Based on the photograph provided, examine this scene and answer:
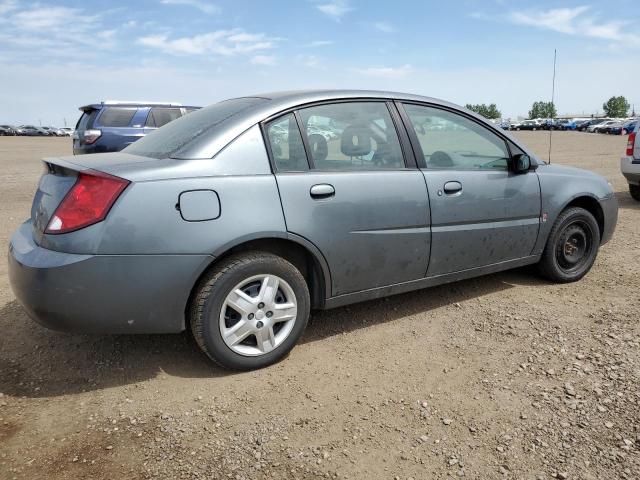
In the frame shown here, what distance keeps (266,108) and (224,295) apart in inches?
45.5

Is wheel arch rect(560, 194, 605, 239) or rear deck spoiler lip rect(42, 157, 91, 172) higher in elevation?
rear deck spoiler lip rect(42, 157, 91, 172)

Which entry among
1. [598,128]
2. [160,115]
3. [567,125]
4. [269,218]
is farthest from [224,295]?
[567,125]

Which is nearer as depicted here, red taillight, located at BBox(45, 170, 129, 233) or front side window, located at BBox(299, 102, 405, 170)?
red taillight, located at BBox(45, 170, 129, 233)

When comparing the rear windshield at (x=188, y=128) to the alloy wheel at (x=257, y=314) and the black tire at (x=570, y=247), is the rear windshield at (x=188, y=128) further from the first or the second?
the black tire at (x=570, y=247)

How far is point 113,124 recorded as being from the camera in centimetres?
1016

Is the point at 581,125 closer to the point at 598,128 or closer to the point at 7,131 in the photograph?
the point at 598,128

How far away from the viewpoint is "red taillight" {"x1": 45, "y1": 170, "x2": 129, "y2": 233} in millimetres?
2553

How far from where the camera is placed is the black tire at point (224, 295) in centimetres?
276

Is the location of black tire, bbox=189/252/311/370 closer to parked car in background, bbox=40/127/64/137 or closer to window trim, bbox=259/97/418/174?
window trim, bbox=259/97/418/174

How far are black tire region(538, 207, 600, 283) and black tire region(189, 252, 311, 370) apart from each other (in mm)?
2458

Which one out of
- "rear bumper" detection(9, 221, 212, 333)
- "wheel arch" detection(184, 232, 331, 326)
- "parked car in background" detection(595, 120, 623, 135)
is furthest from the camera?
"parked car in background" detection(595, 120, 623, 135)

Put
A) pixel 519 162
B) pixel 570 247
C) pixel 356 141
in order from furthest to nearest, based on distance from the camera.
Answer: pixel 570 247 → pixel 519 162 → pixel 356 141

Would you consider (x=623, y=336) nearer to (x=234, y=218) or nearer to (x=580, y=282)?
(x=580, y=282)


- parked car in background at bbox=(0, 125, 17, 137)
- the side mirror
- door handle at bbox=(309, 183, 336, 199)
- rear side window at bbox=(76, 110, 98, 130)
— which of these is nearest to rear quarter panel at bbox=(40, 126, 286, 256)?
door handle at bbox=(309, 183, 336, 199)
